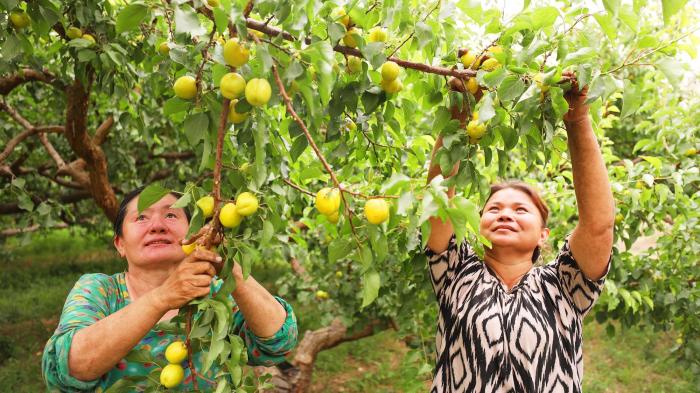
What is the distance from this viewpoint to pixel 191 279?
1269 millimetres

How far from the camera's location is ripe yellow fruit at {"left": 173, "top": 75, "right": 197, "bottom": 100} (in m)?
1.24

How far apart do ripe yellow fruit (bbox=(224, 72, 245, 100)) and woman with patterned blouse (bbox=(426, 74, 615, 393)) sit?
88 cm

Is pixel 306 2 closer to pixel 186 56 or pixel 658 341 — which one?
pixel 186 56

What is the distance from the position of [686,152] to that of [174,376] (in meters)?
3.49

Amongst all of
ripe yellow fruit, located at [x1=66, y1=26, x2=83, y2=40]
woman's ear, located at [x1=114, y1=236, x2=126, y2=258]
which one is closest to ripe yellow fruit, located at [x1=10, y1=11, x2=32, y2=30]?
ripe yellow fruit, located at [x1=66, y1=26, x2=83, y2=40]

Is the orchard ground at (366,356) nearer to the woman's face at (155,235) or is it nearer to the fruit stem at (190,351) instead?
the woman's face at (155,235)

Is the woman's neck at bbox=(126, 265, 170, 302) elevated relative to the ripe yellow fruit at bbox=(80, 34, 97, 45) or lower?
lower

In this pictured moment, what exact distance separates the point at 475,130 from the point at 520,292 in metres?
0.70

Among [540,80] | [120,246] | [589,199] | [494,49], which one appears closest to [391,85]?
[494,49]

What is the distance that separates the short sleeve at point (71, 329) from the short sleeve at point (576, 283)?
5.26ft

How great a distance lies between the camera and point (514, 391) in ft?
5.74

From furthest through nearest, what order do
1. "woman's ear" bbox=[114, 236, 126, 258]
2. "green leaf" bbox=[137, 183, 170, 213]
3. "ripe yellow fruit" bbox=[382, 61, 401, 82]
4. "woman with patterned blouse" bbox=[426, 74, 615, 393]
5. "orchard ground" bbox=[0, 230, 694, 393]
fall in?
A: "orchard ground" bbox=[0, 230, 694, 393], "woman's ear" bbox=[114, 236, 126, 258], "woman with patterned blouse" bbox=[426, 74, 615, 393], "ripe yellow fruit" bbox=[382, 61, 401, 82], "green leaf" bbox=[137, 183, 170, 213]

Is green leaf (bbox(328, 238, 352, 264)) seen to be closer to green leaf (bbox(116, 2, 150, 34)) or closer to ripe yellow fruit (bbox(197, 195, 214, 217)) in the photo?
ripe yellow fruit (bbox(197, 195, 214, 217))

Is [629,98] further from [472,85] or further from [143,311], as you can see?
[143,311]
